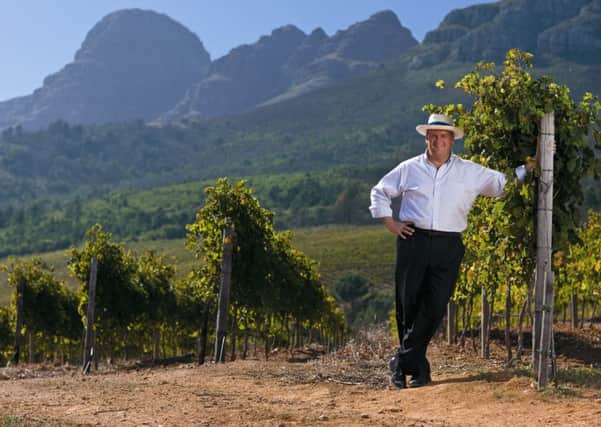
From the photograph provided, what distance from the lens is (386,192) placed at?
6.49 m

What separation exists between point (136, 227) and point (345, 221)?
139 ft

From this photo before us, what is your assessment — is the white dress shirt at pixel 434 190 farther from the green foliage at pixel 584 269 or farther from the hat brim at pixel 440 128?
the green foliage at pixel 584 269

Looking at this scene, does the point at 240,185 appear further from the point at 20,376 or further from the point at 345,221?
the point at 345,221

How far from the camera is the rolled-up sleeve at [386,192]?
21.0 ft

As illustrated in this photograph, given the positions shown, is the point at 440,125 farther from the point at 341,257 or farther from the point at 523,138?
the point at 341,257

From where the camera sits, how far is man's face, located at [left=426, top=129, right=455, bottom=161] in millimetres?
6465

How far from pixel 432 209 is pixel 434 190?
0.55 feet

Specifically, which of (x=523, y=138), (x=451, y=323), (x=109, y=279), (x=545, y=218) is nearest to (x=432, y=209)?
(x=545, y=218)

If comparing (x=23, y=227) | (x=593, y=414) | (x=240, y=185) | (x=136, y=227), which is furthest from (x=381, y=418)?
(x=23, y=227)

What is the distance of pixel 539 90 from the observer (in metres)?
6.80

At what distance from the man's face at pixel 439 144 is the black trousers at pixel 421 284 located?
2.24 feet

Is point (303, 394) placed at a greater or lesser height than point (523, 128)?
lesser

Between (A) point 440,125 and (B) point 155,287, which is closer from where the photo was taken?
(A) point 440,125

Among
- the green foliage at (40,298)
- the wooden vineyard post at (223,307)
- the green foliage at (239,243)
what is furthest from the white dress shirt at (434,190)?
the green foliage at (40,298)
